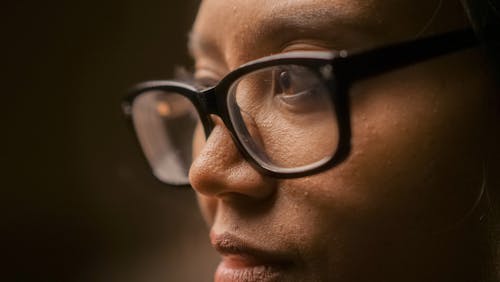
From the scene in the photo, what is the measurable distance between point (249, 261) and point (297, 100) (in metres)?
0.20

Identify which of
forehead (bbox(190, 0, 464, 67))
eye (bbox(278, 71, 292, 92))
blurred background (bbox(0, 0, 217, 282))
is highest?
forehead (bbox(190, 0, 464, 67))

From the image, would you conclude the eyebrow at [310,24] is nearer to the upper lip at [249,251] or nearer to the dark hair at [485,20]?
the dark hair at [485,20]

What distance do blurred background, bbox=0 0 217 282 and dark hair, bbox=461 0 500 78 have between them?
0.81 m

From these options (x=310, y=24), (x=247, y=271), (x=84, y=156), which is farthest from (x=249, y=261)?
(x=84, y=156)

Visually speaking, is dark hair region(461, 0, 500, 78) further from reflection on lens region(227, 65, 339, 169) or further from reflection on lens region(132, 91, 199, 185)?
reflection on lens region(132, 91, 199, 185)

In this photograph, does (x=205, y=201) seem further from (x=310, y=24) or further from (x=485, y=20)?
(x=485, y=20)

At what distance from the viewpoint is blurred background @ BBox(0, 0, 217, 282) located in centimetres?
133

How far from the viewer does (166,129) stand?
100 cm

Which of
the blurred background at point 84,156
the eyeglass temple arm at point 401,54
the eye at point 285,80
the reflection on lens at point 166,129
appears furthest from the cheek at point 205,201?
the blurred background at point 84,156

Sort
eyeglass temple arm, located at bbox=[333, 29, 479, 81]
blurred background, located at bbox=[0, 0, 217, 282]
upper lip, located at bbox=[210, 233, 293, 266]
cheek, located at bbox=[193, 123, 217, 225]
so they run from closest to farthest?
eyeglass temple arm, located at bbox=[333, 29, 479, 81], upper lip, located at bbox=[210, 233, 293, 266], cheek, located at bbox=[193, 123, 217, 225], blurred background, located at bbox=[0, 0, 217, 282]

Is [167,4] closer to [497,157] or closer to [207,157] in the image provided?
[207,157]

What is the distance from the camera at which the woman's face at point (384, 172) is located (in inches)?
22.9

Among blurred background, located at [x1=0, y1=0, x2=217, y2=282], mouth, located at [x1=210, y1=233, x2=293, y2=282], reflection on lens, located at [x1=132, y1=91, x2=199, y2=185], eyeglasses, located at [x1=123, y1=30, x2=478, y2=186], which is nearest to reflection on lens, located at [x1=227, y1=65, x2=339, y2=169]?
eyeglasses, located at [x1=123, y1=30, x2=478, y2=186]

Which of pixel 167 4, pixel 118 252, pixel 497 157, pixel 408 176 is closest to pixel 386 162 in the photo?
pixel 408 176
